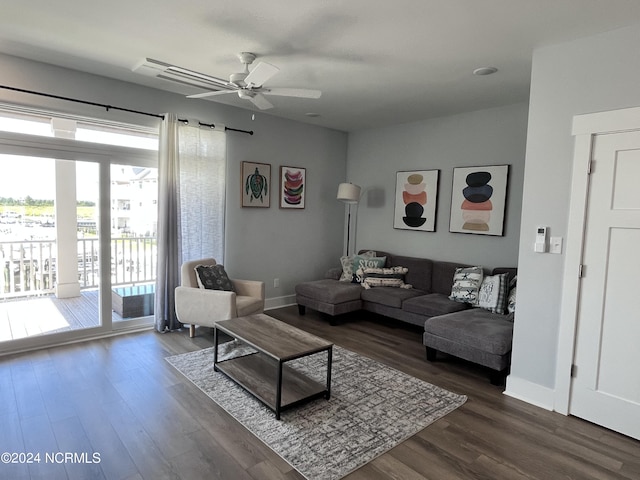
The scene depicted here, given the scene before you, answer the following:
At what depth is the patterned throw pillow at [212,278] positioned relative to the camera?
406 cm

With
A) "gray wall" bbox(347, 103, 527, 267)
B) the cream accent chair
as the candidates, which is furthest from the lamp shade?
the cream accent chair

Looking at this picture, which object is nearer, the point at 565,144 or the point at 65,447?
→ the point at 65,447

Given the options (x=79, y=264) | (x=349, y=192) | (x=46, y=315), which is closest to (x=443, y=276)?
(x=349, y=192)

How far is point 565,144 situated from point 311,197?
11.5ft

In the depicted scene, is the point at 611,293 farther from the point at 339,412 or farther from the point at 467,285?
the point at 339,412

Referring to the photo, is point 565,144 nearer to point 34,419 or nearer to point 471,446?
point 471,446

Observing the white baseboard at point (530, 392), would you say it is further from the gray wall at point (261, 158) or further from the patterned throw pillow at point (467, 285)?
the gray wall at point (261, 158)

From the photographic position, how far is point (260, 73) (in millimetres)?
2631

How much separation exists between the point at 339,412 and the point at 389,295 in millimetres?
2052

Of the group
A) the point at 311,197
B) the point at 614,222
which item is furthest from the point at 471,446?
the point at 311,197

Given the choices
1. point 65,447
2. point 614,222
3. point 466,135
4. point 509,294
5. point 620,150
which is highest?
point 466,135

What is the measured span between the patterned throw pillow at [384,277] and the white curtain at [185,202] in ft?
6.23

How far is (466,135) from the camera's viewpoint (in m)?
4.64

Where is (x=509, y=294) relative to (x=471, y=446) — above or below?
above
